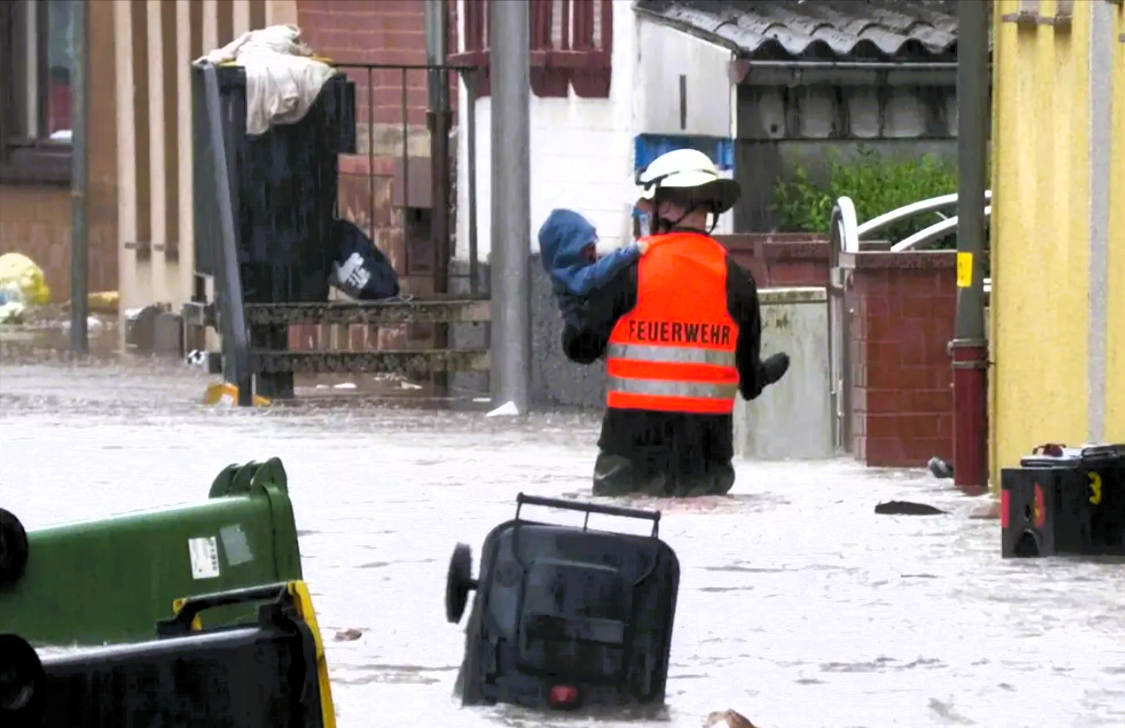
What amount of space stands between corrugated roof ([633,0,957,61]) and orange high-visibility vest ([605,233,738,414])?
660 centimetres

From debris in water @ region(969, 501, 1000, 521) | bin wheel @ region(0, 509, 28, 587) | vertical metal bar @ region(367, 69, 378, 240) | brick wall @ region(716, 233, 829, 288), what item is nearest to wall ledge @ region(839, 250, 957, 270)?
brick wall @ region(716, 233, 829, 288)

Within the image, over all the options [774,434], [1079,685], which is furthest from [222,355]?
[1079,685]

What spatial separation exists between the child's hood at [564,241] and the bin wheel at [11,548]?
501 cm

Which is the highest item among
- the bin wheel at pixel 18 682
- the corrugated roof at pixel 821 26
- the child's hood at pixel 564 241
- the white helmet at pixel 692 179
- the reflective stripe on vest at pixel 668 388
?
the corrugated roof at pixel 821 26

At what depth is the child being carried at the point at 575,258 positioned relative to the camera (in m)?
11.3

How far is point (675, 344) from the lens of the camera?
11352 millimetres

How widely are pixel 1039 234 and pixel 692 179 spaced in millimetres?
1556

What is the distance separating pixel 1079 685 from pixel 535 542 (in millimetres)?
1315

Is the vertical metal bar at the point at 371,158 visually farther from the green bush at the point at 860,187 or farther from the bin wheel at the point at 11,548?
the bin wheel at the point at 11,548

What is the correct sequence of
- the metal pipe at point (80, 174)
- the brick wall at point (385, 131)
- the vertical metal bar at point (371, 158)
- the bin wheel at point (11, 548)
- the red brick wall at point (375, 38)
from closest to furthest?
the bin wheel at point (11, 548) < the vertical metal bar at point (371, 158) < the brick wall at point (385, 131) < the red brick wall at point (375, 38) < the metal pipe at point (80, 174)

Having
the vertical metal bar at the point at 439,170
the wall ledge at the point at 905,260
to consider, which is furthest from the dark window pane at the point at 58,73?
the wall ledge at the point at 905,260

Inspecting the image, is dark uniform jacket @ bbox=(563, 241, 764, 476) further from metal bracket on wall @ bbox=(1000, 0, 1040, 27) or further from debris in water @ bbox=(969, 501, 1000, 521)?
metal bracket on wall @ bbox=(1000, 0, 1040, 27)

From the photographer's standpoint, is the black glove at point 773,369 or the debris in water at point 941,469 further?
the debris in water at point 941,469

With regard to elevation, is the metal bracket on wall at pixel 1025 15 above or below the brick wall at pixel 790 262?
above
